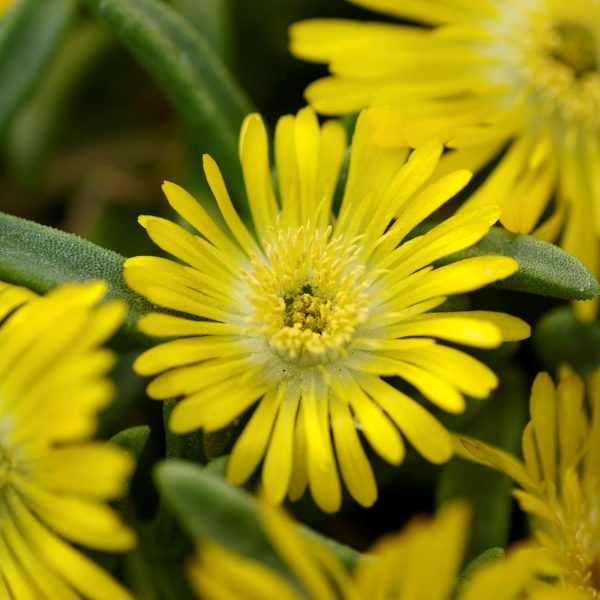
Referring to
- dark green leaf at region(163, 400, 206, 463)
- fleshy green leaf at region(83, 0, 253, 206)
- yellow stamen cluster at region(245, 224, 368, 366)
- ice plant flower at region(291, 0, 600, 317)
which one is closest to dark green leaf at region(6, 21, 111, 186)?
fleshy green leaf at region(83, 0, 253, 206)

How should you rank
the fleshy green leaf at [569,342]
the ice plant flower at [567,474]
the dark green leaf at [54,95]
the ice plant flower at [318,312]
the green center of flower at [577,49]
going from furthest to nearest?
the dark green leaf at [54,95]
the green center of flower at [577,49]
the fleshy green leaf at [569,342]
the ice plant flower at [567,474]
the ice plant flower at [318,312]

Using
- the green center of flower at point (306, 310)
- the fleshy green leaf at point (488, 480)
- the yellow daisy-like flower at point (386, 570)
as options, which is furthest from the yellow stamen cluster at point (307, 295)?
the yellow daisy-like flower at point (386, 570)

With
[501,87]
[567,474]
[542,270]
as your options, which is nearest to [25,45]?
[501,87]

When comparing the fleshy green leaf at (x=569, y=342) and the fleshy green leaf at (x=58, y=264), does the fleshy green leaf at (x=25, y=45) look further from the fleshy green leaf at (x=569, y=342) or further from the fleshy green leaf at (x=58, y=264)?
the fleshy green leaf at (x=569, y=342)

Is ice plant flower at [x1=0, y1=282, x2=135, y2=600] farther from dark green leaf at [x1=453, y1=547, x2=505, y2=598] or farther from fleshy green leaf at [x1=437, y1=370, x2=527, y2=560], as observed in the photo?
fleshy green leaf at [x1=437, y1=370, x2=527, y2=560]

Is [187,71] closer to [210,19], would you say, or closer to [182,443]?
→ [210,19]

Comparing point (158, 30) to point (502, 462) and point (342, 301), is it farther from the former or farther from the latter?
point (502, 462)

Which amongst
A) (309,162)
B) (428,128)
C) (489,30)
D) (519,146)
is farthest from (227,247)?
(489,30)
